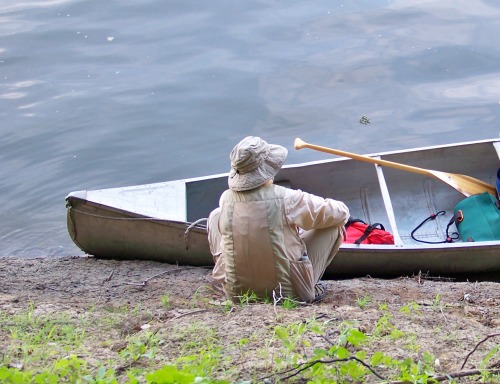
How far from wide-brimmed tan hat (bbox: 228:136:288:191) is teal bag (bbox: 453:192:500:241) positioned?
2.39 meters

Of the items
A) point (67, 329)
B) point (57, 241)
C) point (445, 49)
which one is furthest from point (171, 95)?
point (67, 329)

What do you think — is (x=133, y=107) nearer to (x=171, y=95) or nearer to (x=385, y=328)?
(x=171, y=95)

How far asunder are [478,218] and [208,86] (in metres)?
4.43

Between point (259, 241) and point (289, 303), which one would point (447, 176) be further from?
point (289, 303)

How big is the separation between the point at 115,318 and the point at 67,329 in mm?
449

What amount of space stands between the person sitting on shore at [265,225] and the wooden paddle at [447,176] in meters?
1.79

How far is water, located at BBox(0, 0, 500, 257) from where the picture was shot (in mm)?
9031

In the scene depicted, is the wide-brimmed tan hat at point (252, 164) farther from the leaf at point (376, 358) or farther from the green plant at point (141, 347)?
the leaf at point (376, 358)

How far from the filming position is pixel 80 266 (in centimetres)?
663

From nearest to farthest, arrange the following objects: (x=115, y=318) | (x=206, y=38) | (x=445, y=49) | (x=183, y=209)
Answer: (x=115, y=318) → (x=183, y=209) → (x=445, y=49) → (x=206, y=38)

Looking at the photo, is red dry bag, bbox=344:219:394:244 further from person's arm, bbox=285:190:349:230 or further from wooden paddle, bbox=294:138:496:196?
person's arm, bbox=285:190:349:230

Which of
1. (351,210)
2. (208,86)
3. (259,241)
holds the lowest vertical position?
(351,210)

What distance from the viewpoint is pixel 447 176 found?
7000 mm

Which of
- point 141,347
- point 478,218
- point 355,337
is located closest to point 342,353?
point 355,337
